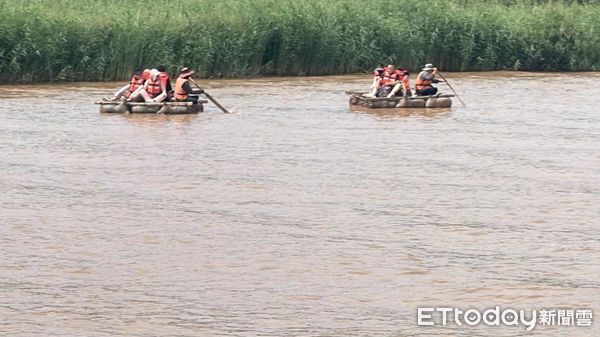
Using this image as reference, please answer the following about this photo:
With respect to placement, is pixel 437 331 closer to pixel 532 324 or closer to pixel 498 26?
pixel 532 324

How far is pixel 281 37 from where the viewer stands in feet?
112

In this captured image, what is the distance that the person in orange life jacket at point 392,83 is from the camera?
28.6 metres

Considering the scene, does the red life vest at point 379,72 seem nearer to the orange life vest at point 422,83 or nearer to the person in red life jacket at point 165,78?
the orange life vest at point 422,83

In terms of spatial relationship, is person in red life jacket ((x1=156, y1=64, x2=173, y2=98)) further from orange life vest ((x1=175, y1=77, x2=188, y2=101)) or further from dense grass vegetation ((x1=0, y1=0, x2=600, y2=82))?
dense grass vegetation ((x1=0, y1=0, x2=600, y2=82))

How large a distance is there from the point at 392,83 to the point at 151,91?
505cm

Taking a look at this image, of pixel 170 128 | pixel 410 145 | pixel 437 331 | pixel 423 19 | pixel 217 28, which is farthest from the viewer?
pixel 423 19

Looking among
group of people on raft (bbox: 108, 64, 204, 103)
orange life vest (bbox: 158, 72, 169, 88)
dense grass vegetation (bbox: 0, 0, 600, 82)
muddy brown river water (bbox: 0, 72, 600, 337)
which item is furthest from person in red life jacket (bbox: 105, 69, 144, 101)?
dense grass vegetation (bbox: 0, 0, 600, 82)

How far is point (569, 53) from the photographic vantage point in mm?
37469

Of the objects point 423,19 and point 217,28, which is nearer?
point 217,28

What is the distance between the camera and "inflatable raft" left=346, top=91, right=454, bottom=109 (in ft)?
93.4

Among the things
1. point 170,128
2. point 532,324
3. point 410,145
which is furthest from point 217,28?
point 532,324

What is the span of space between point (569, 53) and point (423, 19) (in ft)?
14.2

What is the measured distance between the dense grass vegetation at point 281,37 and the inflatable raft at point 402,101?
18.1 feet

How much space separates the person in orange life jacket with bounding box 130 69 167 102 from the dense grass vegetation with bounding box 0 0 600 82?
15.3 ft
